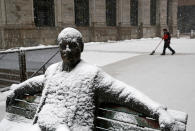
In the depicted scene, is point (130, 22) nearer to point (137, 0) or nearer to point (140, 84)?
point (137, 0)

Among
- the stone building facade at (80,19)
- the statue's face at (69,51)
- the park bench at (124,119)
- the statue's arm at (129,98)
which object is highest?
the stone building facade at (80,19)

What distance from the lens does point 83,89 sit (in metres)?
2.10

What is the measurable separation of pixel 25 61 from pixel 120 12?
2115 cm

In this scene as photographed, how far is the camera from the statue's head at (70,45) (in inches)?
84.7

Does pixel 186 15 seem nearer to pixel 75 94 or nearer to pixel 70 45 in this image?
pixel 70 45

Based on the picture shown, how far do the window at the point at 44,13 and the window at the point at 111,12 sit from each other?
7395 mm

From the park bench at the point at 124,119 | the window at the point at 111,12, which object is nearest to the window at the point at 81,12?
the window at the point at 111,12

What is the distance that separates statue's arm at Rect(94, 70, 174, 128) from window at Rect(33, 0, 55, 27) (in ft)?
58.8

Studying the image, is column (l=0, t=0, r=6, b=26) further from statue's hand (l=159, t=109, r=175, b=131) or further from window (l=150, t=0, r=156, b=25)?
window (l=150, t=0, r=156, b=25)

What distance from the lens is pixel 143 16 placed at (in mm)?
29844

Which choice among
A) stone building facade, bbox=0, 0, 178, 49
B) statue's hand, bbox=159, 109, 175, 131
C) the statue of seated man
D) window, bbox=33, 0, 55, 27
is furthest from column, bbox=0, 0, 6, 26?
statue's hand, bbox=159, 109, 175, 131

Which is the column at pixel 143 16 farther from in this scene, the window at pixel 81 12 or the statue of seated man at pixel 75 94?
the statue of seated man at pixel 75 94

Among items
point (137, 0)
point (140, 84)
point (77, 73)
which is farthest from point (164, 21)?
point (77, 73)

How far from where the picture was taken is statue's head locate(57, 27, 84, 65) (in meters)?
2.15
